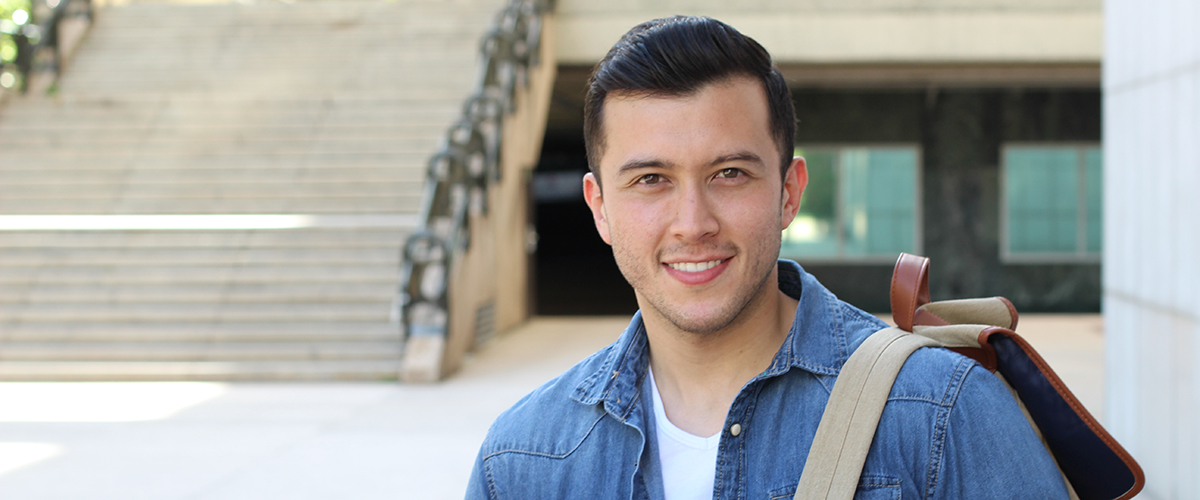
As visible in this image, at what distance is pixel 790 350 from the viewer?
5.42 ft

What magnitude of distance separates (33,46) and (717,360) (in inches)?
575

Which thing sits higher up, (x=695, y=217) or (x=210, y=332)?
(x=695, y=217)

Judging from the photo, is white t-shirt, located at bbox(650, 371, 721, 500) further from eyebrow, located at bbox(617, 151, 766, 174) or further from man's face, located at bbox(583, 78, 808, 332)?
eyebrow, located at bbox(617, 151, 766, 174)

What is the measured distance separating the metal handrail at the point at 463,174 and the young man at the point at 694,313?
7346mm

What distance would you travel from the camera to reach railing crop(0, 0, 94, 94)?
1345cm

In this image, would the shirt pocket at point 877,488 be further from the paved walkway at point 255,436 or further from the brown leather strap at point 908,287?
the paved walkway at point 255,436

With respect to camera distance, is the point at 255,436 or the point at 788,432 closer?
the point at 788,432

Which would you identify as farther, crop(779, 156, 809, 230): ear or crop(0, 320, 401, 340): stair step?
crop(0, 320, 401, 340): stair step

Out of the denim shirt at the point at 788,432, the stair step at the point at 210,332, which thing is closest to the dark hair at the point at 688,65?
the denim shirt at the point at 788,432

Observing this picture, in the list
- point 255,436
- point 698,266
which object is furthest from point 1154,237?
point 255,436

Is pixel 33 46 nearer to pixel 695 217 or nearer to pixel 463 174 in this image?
pixel 463 174

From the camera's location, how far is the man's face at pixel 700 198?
1646 mm

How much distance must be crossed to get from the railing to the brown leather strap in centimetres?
1457

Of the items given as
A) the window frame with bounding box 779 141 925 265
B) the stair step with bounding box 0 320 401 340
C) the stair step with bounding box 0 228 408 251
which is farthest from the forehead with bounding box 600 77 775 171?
the window frame with bounding box 779 141 925 265
